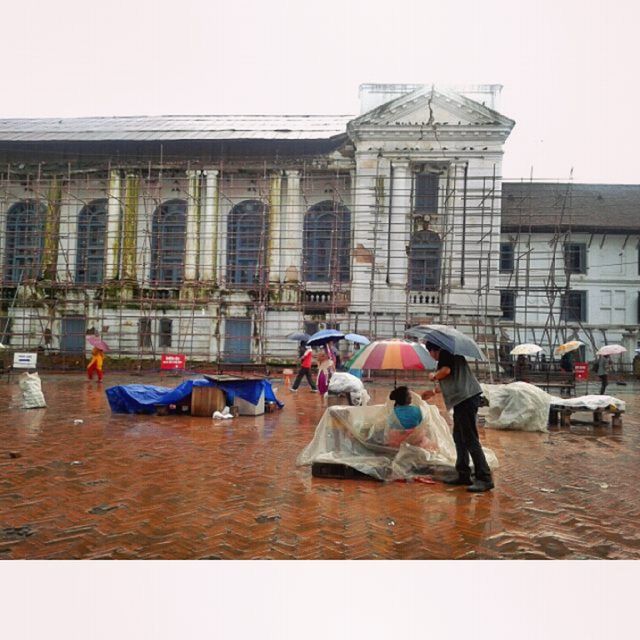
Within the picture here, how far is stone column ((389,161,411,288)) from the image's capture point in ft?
75.8

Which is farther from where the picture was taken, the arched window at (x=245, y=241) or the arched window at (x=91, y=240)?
the arched window at (x=91, y=240)

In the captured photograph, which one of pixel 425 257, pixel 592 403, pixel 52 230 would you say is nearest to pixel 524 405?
pixel 592 403

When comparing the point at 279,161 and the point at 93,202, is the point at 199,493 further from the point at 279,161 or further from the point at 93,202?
the point at 93,202

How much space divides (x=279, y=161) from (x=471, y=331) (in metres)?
10.1

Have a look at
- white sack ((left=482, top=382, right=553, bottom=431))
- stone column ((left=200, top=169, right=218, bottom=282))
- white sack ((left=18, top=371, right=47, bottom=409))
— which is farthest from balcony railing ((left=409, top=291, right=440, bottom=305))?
white sack ((left=18, top=371, right=47, bottom=409))

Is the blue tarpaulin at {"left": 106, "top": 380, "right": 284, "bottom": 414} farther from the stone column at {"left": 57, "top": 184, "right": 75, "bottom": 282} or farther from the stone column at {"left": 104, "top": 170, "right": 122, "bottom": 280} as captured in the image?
the stone column at {"left": 57, "top": 184, "right": 75, "bottom": 282}

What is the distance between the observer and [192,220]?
2500cm

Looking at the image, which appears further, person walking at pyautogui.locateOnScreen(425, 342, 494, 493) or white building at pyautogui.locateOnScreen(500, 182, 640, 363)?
white building at pyautogui.locateOnScreen(500, 182, 640, 363)

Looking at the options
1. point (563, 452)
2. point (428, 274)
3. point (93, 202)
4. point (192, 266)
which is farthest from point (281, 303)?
point (563, 452)

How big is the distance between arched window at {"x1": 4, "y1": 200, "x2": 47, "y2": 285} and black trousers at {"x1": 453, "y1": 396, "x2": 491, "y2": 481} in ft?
74.2

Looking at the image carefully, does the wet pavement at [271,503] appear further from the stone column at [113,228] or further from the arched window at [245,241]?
the stone column at [113,228]

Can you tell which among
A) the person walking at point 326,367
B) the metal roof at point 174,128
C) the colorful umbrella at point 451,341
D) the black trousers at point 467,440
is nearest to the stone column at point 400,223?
the metal roof at point 174,128

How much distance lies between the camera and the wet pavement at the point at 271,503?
4367mm

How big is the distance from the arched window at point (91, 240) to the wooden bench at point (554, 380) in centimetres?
1780
